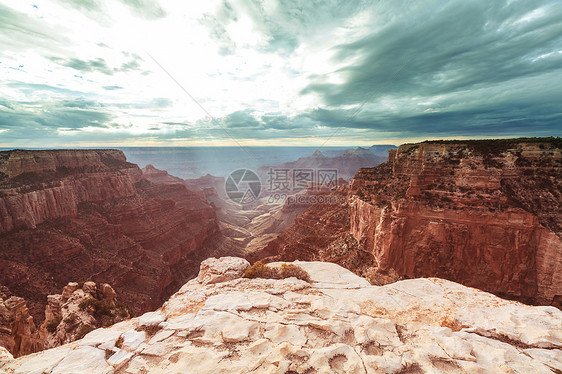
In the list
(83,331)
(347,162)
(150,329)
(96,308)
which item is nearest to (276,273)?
(150,329)

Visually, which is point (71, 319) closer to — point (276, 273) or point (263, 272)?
point (263, 272)

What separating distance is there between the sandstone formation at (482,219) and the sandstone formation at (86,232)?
3036cm

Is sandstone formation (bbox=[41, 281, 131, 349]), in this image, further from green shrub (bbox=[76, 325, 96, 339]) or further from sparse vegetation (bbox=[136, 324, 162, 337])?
sparse vegetation (bbox=[136, 324, 162, 337])

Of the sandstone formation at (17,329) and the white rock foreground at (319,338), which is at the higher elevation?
the white rock foreground at (319,338)

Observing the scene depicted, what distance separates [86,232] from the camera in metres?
32.6

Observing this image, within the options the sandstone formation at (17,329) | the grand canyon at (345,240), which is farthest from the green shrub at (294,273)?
the sandstone formation at (17,329)

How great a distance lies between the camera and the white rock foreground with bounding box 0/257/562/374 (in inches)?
147

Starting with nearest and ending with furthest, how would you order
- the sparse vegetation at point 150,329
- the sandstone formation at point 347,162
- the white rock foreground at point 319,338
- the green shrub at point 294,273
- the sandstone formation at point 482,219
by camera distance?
the white rock foreground at point 319,338 → the sparse vegetation at point 150,329 → the green shrub at point 294,273 → the sandstone formation at point 482,219 → the sandstone formation at point 347,162

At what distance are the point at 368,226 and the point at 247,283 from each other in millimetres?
18490

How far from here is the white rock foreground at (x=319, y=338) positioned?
12.3ft

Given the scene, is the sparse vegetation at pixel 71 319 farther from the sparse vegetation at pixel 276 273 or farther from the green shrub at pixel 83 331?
the sparse vegetation at pixel 276 273

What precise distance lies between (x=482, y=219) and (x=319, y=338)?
17.8 metres

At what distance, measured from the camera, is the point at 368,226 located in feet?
74.4

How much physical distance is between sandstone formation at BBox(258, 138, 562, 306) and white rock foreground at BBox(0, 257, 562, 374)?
495 inches
